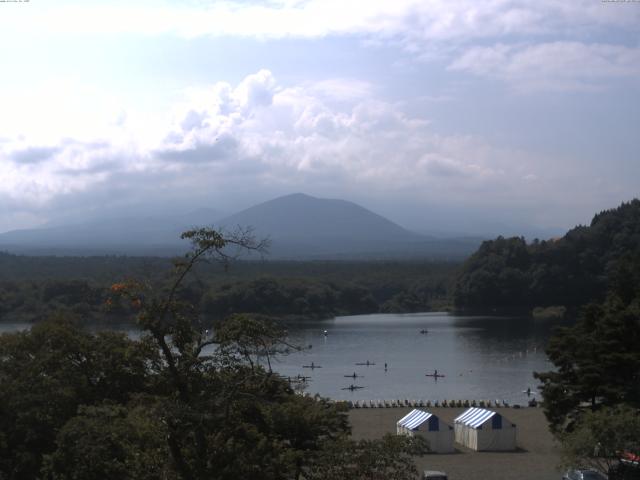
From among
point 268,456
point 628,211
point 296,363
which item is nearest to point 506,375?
point 296,363

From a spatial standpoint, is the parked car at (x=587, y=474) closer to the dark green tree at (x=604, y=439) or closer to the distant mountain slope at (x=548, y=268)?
the dark green tree at (x=604, y=439)

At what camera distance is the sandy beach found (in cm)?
1344

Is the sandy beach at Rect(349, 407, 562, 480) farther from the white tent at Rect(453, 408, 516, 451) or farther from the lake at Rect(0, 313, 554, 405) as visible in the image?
the lake at Rect(0, 313, 554, 405)

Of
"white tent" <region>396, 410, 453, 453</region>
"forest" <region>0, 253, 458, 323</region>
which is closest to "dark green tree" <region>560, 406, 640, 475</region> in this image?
"white tent" <region>396, 410, 453, 453</region>

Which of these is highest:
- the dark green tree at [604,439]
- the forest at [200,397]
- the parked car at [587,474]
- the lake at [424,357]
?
the forest at [200,397]

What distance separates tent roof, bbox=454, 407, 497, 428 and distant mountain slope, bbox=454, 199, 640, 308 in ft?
129

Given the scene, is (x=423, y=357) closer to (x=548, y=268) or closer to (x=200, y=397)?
(x=548, y=268)

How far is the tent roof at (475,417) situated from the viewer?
51.2 ft

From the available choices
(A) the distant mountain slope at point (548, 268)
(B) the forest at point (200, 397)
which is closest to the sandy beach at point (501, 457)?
(B) the forest at point (200, 397)

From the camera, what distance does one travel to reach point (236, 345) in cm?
521

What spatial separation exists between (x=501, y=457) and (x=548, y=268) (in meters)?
42.6

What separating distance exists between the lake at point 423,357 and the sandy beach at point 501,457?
8.28 ft

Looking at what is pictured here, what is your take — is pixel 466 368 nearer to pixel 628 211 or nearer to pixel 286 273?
pixel 628 211

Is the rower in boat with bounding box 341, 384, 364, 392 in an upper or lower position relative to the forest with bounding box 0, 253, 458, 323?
lower
